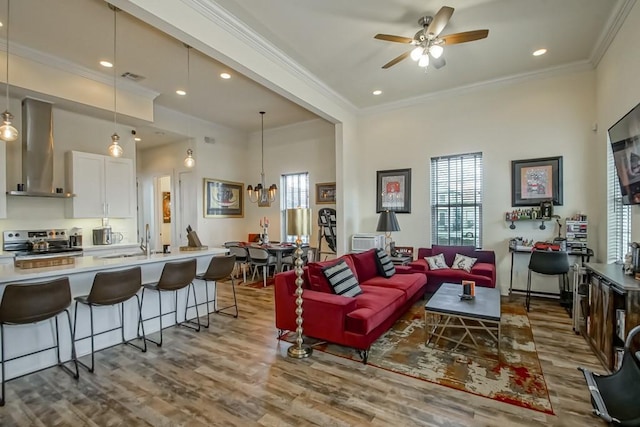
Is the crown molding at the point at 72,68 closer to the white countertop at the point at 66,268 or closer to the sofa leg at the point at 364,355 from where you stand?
the white countertop at the point at 66,268

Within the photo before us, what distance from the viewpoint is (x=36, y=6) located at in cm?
317

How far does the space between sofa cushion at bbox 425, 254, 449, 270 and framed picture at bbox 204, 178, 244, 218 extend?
504 centimetres

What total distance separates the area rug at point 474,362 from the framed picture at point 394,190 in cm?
285

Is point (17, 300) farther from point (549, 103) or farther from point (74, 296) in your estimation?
point (549, 103)

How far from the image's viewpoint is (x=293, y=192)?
7816 millimetres

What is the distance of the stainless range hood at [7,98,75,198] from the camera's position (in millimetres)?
4324

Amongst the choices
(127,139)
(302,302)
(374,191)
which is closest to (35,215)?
(127,139)

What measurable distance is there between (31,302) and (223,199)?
5440 mm

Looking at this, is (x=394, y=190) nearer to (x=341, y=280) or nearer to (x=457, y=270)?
(x=457, y=270)

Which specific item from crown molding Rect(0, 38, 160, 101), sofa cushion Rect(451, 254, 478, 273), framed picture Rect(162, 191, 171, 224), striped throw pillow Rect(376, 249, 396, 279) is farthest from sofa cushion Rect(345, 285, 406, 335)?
framed picture Rect(162, 191, 171, 224)

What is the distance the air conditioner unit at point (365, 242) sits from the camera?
5.86 meters

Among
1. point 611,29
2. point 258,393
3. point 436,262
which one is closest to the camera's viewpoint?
point 258,393

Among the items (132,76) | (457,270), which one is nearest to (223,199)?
(132,76)

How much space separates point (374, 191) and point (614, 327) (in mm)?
4327
